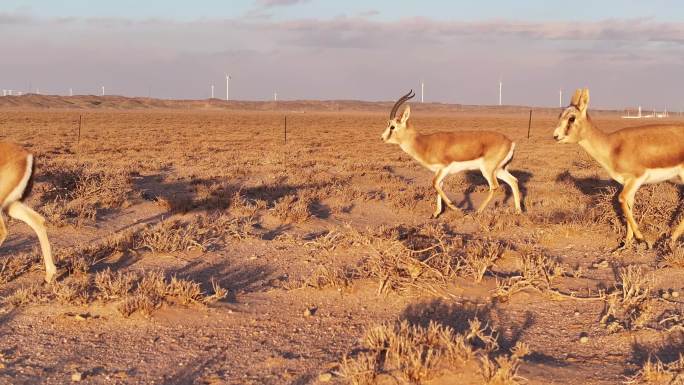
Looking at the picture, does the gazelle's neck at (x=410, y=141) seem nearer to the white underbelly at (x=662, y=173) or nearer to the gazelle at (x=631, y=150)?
the gazelle at (x=631, y=150)

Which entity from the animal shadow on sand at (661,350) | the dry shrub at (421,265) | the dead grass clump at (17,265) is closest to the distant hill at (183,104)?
the dead grass clump at (17,265)

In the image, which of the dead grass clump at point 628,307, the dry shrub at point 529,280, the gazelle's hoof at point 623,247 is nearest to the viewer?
the dead grass clump at point 628,307

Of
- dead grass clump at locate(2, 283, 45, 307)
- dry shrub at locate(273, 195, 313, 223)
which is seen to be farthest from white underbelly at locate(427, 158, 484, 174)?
dead grass clump at locate(2, 283, 45, 307)

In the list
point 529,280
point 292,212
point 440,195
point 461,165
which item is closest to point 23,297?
point 529,280

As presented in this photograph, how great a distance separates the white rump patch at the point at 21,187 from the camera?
8297 millimetres

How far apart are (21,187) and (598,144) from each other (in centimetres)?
824

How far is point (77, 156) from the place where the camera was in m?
26.6

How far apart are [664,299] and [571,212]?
5589mm

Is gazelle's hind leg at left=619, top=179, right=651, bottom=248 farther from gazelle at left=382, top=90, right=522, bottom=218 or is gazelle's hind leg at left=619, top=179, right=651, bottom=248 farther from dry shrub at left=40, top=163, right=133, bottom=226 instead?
dry shrub at left=40, top=163, right=133, bottom=226

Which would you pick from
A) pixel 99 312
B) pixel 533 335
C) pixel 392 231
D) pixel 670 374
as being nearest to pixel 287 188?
pixel 392 231

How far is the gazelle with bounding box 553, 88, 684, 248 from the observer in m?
10.0

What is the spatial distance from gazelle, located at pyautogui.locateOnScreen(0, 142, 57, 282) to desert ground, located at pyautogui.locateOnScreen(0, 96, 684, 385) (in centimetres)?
47

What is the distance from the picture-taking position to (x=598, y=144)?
10.6 metres

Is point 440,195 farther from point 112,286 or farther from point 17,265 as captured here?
point 17,265
